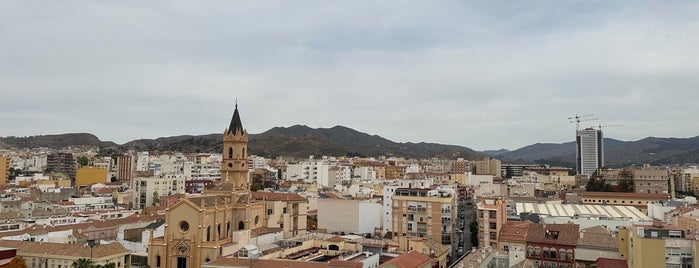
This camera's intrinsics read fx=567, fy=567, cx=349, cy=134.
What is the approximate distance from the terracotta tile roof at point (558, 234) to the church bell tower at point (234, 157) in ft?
85.6

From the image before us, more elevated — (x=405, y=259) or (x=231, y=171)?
(x=231, y=171)

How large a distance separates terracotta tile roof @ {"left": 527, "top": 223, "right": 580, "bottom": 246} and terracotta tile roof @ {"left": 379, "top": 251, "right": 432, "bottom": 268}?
24.5ft

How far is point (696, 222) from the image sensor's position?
43969mm

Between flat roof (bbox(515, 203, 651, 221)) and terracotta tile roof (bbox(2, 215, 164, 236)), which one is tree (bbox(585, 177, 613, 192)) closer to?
flat roof (bbox(515, 203, 651, 221))

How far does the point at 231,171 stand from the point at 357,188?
35.3 m

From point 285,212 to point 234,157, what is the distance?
8417 millimetres

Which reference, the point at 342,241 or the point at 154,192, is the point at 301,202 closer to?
the point at 342,241

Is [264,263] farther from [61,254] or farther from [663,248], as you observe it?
[663,248]

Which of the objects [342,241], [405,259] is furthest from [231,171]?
[405,259]

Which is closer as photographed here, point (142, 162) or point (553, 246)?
point (553, 246)

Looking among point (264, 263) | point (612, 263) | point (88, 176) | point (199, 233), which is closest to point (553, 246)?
point (612, 263)

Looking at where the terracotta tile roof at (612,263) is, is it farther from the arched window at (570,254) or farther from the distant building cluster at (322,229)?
the arched window at (570,254)

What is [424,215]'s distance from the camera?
53969 millimetres

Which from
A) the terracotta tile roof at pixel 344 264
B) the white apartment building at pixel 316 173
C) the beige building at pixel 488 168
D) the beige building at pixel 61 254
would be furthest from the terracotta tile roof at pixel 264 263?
the beige building at pixel 488 168
